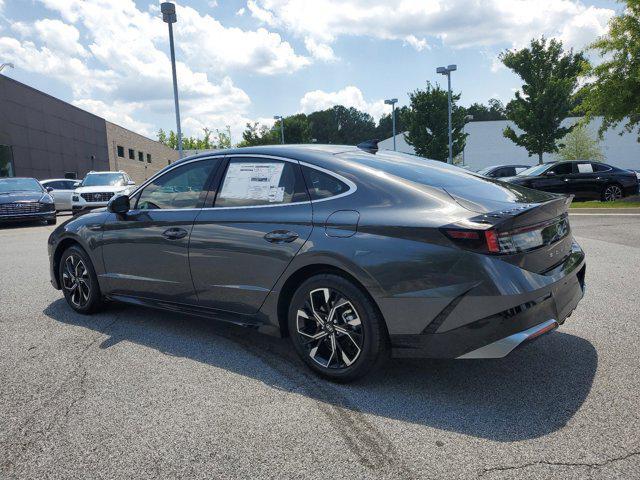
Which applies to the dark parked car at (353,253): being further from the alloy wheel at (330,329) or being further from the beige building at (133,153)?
the beige building at (133,153)

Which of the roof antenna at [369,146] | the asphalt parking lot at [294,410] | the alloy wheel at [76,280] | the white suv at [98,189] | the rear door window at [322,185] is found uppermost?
the roof antenna at [369,146]

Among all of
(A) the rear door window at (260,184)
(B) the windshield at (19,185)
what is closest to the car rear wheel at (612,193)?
(A) the rear door window at (260,184)

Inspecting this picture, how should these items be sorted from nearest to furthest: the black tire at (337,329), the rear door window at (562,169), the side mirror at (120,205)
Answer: the black tire at (337,329) < the side mirror at (120,205) < the rear door window at (562,169)

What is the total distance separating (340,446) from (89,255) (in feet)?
11.4

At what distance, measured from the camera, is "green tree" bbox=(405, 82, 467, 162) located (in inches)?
1510

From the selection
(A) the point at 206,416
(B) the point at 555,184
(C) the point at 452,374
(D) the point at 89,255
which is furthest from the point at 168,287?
(B) the point at 555,184

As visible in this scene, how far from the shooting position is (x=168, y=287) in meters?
4.39

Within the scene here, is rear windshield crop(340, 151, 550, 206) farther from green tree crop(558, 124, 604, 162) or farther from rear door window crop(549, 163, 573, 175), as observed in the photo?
green tree crop(558, 124, 604, 162)

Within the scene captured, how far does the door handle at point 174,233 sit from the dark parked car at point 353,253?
Result: 18 mm

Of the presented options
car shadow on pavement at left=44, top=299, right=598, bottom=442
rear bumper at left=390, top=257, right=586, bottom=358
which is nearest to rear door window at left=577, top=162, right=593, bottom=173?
car shadow on pavement at left=44, top=299, right=598, bottom=442

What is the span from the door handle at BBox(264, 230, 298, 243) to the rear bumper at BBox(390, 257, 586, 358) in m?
0.93

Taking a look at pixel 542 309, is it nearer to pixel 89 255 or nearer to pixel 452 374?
pixel 452 374

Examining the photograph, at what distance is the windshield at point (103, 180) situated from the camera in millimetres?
19130

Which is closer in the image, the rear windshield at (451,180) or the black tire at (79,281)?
the rear windshield at (451,180)
